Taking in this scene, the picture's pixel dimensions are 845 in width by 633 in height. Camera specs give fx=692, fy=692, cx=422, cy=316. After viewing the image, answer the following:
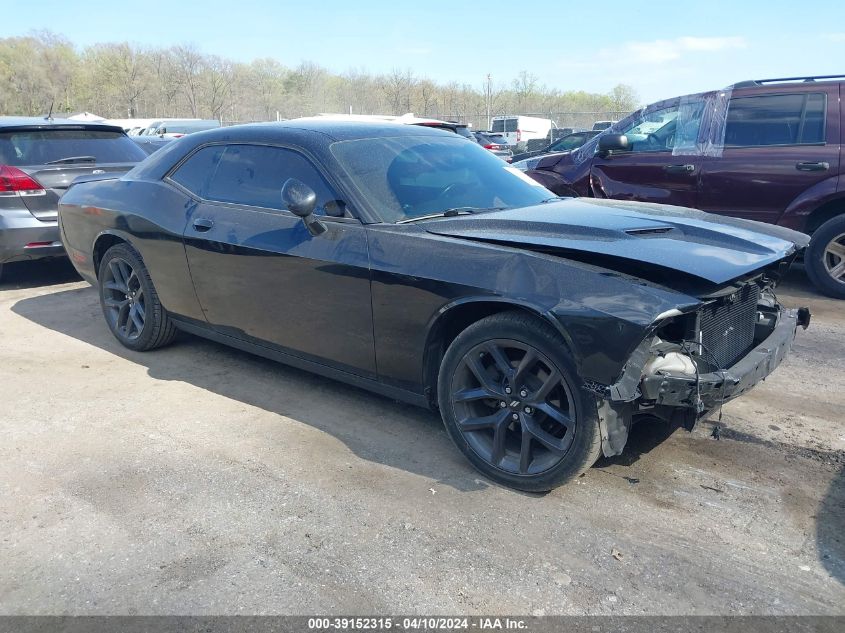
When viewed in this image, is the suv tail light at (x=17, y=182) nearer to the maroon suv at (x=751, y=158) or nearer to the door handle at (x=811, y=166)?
the maroon suv at (x=751, y=158)

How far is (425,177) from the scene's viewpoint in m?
3.84

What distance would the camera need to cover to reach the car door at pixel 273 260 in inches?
138

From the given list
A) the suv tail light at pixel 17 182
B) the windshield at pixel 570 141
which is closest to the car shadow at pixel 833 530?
the suv tail light at pixel 17 182

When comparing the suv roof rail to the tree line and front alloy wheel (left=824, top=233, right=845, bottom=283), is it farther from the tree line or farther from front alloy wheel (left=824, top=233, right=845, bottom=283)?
the tree line

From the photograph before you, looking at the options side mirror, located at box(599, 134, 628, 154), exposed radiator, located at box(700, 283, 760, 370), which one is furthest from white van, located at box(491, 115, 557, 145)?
exposed radiator, located at box(700, 283, 760, 370)

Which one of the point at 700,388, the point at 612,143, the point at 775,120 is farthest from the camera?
the point at 612,143

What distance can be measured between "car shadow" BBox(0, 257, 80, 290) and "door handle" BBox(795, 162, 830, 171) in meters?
7.32

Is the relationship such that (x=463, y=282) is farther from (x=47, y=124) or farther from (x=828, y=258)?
(x=47, y=124)

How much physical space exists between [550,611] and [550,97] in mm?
75754

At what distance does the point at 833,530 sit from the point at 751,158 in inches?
176

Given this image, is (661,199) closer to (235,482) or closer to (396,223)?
(396,223)

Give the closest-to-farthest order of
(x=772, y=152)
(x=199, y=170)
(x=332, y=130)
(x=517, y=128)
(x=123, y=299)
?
(x=332, y=130), (x=199, y=170), (x=123, y=299), (x=772, y=152), (x=517, y=128)

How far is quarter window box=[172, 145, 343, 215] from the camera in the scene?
3742mm

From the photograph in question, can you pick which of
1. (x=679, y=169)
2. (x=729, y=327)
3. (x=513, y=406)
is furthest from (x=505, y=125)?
(x=513, y=406)
